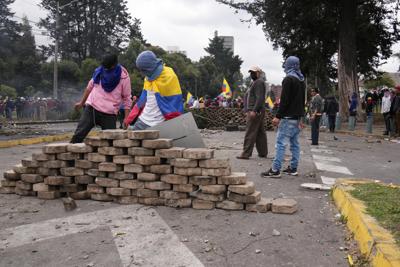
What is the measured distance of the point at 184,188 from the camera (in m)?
4.69

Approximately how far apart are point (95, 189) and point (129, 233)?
132 centimetres

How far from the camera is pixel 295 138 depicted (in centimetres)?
664

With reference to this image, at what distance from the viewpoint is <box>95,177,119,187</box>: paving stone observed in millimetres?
4986

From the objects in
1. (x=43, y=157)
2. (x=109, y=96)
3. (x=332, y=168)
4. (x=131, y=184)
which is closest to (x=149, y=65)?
(x=109, y=96)

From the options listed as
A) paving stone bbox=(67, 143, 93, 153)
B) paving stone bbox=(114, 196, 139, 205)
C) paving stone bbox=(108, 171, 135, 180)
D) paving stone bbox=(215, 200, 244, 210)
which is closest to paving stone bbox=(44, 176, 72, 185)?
paving stone bbox=(67, 143, 93, 153)

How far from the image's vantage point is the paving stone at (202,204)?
4659 millimetres

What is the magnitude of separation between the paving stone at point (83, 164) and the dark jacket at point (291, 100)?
2928mm

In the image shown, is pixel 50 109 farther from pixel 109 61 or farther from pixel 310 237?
pixel 310 237

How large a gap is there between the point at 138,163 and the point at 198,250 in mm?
1571

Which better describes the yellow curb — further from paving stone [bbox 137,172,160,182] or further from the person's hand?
the person's hand

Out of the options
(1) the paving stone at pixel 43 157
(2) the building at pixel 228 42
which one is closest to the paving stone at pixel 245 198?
→ (1) the paving stone at pixel 43 157

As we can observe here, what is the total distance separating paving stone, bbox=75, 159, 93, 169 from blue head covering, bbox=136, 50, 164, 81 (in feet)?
4.34

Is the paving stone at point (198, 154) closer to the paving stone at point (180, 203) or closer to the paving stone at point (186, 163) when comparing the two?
the paving stone at point (186, 163)

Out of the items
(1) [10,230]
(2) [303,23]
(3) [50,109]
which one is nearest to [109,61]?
(1) [10,230]
